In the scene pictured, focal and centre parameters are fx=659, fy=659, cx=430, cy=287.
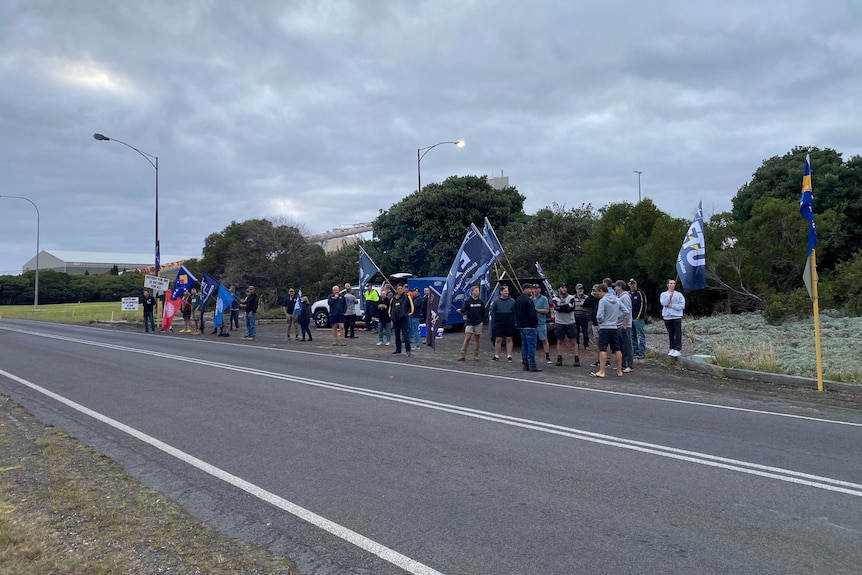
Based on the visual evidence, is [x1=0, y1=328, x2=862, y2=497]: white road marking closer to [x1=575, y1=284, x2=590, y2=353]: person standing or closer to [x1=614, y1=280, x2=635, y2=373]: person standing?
A: [x1=614, y1=280, x2=635, y2=373]: person standing

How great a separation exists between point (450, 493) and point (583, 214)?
81.0ft

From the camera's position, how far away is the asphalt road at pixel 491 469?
4207 mm

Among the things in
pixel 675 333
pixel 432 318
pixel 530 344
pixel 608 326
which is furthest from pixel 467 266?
pixel 675 333

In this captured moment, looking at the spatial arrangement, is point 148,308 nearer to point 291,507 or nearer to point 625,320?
point 625,320

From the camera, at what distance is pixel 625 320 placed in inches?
474

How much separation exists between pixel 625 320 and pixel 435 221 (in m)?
22.6

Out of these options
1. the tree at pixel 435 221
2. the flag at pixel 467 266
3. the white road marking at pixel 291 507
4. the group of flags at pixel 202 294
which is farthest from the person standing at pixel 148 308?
the white road marking at pixel 291 507

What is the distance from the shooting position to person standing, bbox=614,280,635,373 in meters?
11.9

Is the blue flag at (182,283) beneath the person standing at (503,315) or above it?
above

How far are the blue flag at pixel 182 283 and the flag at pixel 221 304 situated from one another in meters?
2.64

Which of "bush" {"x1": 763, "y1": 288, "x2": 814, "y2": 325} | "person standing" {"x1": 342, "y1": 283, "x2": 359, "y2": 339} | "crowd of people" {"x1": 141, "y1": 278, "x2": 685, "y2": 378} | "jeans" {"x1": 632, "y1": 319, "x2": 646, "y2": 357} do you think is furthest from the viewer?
"person standing" {"x1": 342, "y1": 283, "x2": 359, "y2": 339}

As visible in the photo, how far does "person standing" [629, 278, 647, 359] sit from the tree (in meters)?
19.1

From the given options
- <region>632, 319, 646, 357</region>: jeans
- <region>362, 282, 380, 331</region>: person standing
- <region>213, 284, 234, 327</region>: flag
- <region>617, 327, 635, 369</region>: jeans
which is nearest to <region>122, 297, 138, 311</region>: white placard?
<region>213, 284, 234, 327</region>: flag

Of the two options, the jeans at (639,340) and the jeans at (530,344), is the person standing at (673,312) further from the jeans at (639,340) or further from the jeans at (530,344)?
the jeans at (530,344)
